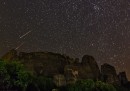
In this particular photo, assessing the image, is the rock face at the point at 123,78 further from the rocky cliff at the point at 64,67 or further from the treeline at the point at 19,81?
the treeline at the point at 19,81

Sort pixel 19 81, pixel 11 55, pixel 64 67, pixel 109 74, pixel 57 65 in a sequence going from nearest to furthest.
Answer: pixel 19 81 < pixel 11 55 < pixel 64 67 < pixel 57 65 < pixel 109 74

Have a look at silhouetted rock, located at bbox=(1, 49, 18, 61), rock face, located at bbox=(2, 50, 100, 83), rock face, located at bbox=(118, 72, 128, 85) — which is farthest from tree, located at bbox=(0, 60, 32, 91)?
rock face, located at bbox=(118, 72, 128, 85)

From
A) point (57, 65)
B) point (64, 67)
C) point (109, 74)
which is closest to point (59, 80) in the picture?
point (64, 67)

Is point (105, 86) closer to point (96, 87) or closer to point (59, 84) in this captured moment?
point (96, 87)

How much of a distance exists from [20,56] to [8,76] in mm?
33304

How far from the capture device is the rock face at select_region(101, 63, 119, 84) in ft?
337

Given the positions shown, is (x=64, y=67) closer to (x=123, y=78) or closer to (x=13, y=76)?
(x=123, y=78)

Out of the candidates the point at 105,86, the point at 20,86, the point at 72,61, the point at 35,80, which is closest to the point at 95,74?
the point at 72,61

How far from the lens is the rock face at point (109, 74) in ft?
337

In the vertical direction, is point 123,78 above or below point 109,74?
below

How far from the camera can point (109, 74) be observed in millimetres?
104125

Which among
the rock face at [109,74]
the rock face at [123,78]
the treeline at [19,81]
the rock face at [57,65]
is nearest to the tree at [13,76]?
the treeline at [19,81]

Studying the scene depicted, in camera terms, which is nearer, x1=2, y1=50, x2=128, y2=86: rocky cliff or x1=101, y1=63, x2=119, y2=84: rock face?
x1=2, y1=50, x2=128, y2=86: rocky cliff

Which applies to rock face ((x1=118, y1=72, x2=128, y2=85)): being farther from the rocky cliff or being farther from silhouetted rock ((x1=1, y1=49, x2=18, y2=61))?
silhouetted rock ((x1=1, y1=49, x2=18, y2=61))
